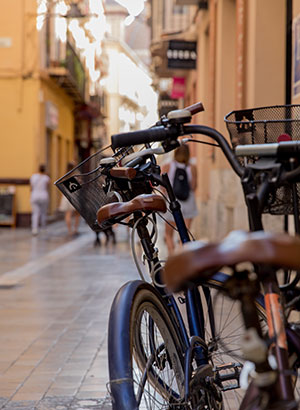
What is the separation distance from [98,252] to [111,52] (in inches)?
2218

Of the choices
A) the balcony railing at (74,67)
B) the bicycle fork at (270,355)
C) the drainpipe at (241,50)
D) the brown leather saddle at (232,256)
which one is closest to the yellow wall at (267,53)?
the drainpipe at (241,50)

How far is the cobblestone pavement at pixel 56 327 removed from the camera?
4414mm

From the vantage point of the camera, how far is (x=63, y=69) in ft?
81.8

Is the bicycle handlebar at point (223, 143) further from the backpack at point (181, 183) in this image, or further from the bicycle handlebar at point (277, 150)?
A: the backpack at point (181, 183)

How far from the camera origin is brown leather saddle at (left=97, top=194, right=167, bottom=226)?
275 cm

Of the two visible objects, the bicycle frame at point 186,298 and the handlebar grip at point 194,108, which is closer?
the handlebar grip at point 194,108

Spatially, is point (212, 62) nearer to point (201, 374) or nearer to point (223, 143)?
point (201, 374)

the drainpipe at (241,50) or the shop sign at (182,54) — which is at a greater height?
the shop sign at (182,54)

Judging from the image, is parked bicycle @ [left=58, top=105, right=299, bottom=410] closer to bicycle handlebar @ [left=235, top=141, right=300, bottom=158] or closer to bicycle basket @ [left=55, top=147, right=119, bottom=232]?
bicycle basket @ [left=55, top=147, right=119, bottom=232]

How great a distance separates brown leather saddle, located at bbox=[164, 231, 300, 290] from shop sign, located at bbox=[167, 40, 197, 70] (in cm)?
1796

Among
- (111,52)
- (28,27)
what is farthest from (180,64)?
(111,52)

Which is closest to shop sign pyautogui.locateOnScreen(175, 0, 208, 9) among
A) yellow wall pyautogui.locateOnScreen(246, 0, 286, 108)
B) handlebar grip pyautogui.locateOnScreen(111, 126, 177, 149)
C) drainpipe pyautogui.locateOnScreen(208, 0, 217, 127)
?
drainpipe pyautogui.locateOnScreen(208, 0, 217, 127)

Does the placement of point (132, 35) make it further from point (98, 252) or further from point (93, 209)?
point (93, 209)

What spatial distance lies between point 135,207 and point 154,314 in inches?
14.8
